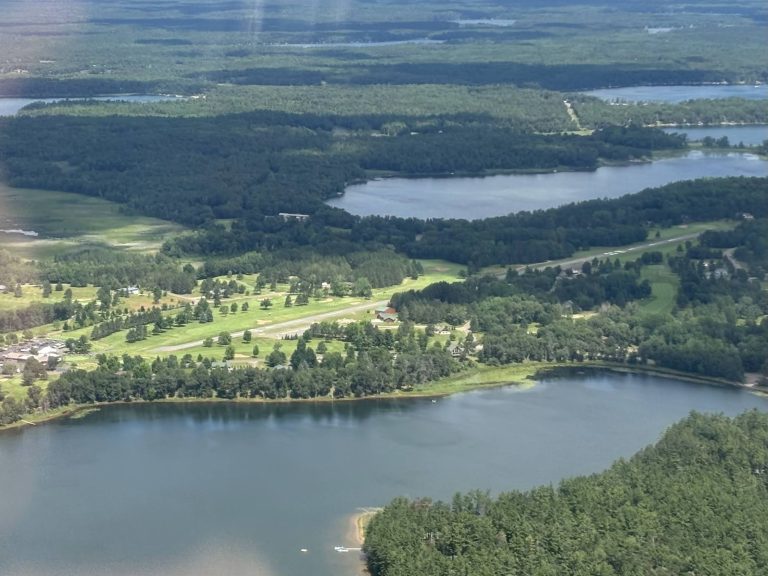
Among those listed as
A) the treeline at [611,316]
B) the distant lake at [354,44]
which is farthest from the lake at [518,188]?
the distant lake at [354,44]

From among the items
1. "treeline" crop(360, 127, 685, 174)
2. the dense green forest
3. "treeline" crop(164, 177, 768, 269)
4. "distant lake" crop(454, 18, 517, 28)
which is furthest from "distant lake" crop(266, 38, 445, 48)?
the dense green forest

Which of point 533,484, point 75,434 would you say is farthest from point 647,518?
point 75,434

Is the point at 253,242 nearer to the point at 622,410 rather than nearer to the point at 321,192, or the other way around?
the point at 321,192

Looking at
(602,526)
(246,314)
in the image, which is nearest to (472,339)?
(246,314)

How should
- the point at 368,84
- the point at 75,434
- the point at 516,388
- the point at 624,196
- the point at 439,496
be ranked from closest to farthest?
the point at 439,496
the point at 75,434
the point at 516,388
the point at 624,196
the point at 368,84

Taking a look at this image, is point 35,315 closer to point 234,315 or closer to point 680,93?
point 234,315

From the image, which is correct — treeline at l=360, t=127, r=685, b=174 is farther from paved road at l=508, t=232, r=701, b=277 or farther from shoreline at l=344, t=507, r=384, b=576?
shoreline at l=344, t=507, r=384, b=576
